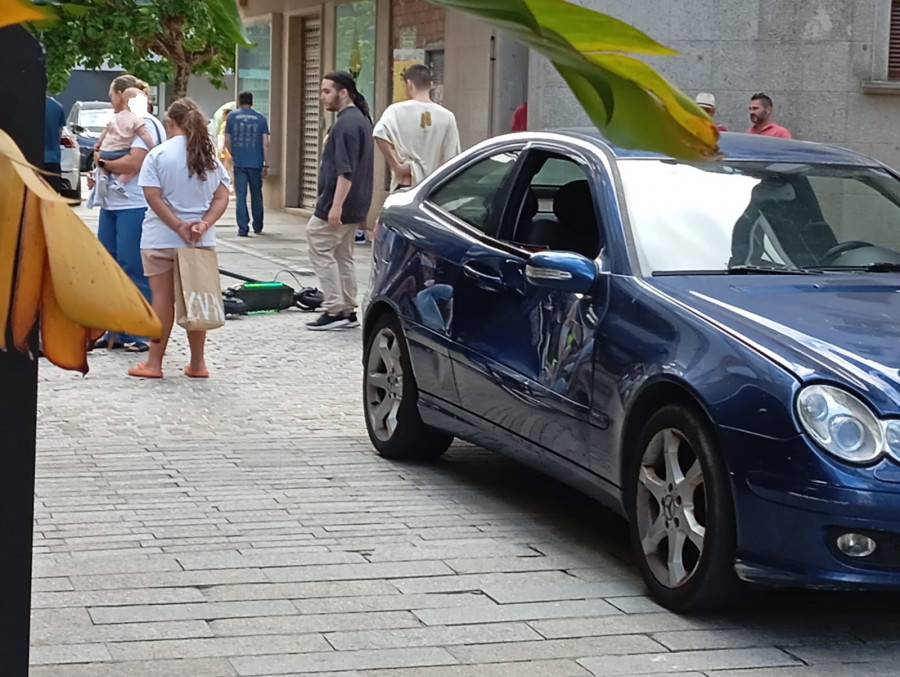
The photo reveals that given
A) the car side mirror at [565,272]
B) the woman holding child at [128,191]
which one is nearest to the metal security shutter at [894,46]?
the woman holding child at [128,191]

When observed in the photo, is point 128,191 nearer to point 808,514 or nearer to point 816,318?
point 816,318

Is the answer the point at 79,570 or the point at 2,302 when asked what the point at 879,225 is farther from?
the point at 2,302

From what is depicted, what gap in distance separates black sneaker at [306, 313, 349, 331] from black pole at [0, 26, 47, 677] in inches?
382

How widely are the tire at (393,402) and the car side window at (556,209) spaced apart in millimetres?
996

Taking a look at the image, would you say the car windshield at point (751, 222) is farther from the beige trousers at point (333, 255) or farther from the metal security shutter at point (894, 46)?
the metal security shutter at point (894, 46)

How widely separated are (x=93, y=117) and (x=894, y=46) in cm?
3073

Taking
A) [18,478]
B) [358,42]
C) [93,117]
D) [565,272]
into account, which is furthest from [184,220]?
[93,117]

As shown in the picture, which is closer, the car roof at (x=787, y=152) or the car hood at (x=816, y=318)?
the car hood at (x=816, y=318)

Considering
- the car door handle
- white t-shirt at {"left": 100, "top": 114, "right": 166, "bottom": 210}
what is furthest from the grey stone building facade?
the car door handle

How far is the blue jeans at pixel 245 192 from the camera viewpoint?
21.9 meters

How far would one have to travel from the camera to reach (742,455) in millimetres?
4633

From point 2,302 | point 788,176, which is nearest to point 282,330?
point 788,176

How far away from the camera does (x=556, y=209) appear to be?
6.39 m

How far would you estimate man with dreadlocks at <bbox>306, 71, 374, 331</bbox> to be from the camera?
12203mm
